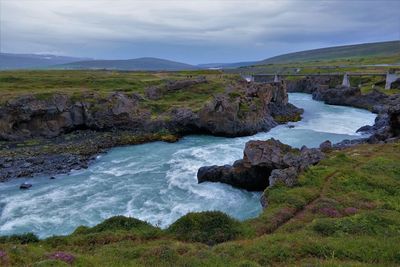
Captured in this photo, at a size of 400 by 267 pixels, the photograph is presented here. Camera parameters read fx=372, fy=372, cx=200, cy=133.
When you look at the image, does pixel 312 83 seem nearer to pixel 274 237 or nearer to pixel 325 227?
pixel 325 227

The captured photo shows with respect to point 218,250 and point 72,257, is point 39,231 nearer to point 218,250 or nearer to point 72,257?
point 72,257

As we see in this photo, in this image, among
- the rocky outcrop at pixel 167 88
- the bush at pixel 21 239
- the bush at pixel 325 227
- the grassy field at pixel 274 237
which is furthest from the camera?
the rocky outcrop at pixel 167 88

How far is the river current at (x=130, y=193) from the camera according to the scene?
3272 cm

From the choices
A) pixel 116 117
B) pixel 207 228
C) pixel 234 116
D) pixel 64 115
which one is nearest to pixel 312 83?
pixel 234 116

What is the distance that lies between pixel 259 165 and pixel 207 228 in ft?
55.7

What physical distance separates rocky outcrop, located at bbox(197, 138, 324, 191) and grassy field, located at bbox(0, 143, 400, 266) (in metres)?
5.48

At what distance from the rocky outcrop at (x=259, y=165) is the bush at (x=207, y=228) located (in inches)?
569

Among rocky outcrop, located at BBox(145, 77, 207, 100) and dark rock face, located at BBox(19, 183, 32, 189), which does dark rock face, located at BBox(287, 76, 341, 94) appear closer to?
rocky outcrop, located at BBox(145, 77, 207, 100)

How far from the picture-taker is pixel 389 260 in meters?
16.1

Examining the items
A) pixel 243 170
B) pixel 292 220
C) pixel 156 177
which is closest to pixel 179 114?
pixel 156 177

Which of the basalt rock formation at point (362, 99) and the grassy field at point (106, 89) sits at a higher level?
the grassy field at point (106, 89)

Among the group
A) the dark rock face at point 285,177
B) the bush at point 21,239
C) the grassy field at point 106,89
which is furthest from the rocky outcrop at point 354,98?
the bush at point 21,239

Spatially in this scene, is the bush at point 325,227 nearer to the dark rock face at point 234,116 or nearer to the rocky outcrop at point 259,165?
the rocky outcrop at point 259,165

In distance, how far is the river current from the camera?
107ft
